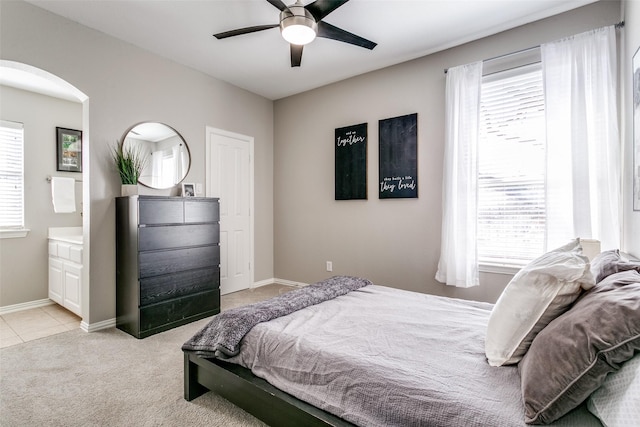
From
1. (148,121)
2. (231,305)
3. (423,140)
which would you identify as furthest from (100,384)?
(423,140)

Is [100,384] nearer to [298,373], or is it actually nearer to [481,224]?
[298,373]

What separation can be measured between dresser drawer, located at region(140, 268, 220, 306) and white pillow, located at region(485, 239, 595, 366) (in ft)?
8.83

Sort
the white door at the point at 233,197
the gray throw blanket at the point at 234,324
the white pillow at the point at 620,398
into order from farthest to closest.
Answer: the white door at the point at 233,197 < the gray throw blanket at the point at 234,324 < the white pillow at the point at 620,398

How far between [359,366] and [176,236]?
2.40 m

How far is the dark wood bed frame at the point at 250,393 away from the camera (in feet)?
4.28

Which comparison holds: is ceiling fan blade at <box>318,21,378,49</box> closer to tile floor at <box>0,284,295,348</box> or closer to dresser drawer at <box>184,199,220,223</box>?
dresser drawer at <box>184,199,220,223</box>

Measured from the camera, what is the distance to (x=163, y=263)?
Result: 9.70ft

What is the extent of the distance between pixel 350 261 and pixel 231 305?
4.98 ft

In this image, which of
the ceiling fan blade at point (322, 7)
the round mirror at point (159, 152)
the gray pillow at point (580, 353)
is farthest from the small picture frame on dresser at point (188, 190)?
the gray pillow at point (580, 353)

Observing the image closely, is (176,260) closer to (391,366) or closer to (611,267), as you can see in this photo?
(391,366)

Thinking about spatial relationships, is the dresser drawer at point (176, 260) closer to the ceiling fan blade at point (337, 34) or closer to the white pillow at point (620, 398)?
the ceiling fan blade at point (337, 34)

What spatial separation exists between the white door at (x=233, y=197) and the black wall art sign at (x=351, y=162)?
1.28m

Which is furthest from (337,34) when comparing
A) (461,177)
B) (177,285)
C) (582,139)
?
(177,285)

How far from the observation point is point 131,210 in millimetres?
2863
